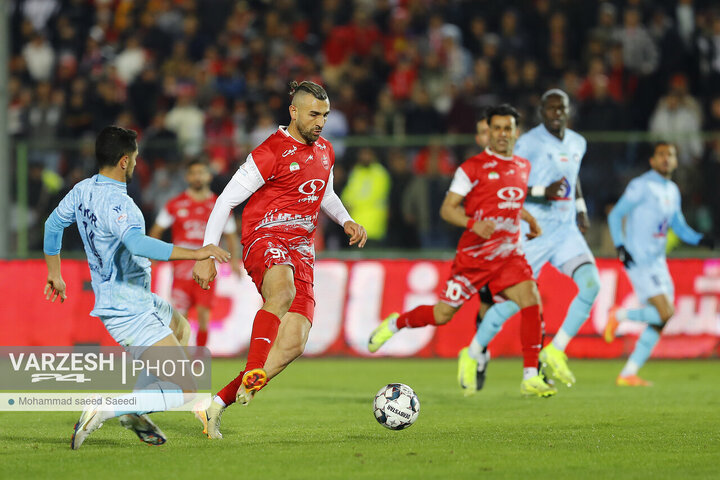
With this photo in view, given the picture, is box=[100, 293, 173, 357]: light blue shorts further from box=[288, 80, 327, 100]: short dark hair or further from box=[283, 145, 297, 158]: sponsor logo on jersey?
box=[288, 80, 327, 100]: short dark hair

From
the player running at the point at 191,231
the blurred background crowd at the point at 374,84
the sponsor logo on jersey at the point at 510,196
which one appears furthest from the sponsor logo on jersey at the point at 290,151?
the blurred background crowd at the point at 374,84

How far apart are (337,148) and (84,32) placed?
22.2ft

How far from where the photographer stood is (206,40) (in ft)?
64.5

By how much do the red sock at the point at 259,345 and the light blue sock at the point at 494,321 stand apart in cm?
341

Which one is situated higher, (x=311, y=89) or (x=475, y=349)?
(x=311, y=89)

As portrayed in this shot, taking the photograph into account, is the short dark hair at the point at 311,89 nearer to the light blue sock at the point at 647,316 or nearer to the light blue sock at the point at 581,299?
the light blue sock at the point at 581,299

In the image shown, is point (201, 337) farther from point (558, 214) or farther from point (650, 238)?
point (650, 238)

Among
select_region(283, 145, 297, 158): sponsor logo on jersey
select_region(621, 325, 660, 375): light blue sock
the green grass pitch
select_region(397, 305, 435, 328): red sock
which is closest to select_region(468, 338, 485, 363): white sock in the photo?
the green grass pitch

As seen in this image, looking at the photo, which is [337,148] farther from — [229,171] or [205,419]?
[205,419]

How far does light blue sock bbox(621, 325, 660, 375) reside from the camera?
38.4 feet

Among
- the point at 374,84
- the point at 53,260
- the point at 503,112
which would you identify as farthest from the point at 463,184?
the point at 374,84

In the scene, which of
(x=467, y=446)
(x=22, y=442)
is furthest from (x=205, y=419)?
(x=467, y=446)

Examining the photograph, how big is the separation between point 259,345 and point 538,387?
303 cm

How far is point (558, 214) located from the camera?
1089cm
